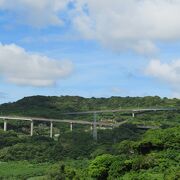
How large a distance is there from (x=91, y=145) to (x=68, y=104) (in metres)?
56.1

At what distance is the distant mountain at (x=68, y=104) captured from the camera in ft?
427

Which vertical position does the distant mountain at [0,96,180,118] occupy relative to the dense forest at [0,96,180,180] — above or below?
above

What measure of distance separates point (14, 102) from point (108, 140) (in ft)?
190

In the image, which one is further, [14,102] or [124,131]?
[14,102]

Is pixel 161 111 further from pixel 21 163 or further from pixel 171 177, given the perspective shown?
pixel 171 177

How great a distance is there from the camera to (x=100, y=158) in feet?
143

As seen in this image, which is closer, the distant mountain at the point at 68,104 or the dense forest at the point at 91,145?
the dense forest at the point at 91,145

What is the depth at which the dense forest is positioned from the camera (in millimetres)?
41959

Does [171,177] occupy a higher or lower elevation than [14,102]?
lower

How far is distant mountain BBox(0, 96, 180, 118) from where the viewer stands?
13025 centimetres

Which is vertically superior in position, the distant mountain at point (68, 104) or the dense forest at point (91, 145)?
the distant mountain at point (68, 104)

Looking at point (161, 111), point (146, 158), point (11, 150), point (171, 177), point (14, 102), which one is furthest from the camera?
point (14, 102)

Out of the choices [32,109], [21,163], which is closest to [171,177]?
[21,163]

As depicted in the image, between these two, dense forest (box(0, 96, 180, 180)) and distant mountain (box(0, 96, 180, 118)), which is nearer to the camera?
dense forest (box(0, 96, 180, 180))
